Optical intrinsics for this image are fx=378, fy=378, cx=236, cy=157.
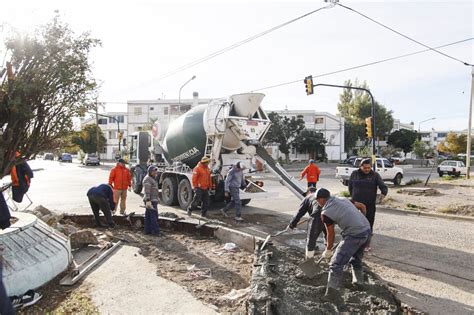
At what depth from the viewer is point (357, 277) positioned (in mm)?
4977

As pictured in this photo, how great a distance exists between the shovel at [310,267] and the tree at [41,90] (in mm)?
3960

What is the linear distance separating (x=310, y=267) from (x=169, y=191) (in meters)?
7.91

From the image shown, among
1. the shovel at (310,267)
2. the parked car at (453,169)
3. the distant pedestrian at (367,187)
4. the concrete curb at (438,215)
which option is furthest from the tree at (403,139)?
the shovel at (310,267)

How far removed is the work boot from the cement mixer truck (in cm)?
525

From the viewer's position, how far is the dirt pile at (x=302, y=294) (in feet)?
12.7

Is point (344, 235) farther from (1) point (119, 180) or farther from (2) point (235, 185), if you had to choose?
(1) point (119, 180)

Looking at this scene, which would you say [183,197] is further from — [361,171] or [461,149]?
[461,149]

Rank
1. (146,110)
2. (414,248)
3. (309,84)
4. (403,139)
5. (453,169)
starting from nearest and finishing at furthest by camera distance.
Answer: (414,248) → (309,84) → (453,169) → (146,110) → (403,139)

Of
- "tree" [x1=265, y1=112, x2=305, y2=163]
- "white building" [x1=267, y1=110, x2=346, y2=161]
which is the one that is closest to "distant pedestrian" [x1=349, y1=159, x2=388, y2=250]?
"tree" [x1=265, y1=112, x2=305, y2=163]

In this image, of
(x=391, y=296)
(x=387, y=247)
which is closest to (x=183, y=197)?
(x=387, y=247)

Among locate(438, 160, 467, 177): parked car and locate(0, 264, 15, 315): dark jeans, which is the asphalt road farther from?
locate(438, 160, 467, 177): parked car

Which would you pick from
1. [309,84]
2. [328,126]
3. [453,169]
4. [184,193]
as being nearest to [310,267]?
[184,193]

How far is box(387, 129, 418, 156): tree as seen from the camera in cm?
6034

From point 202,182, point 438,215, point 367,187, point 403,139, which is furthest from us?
point 403,139
